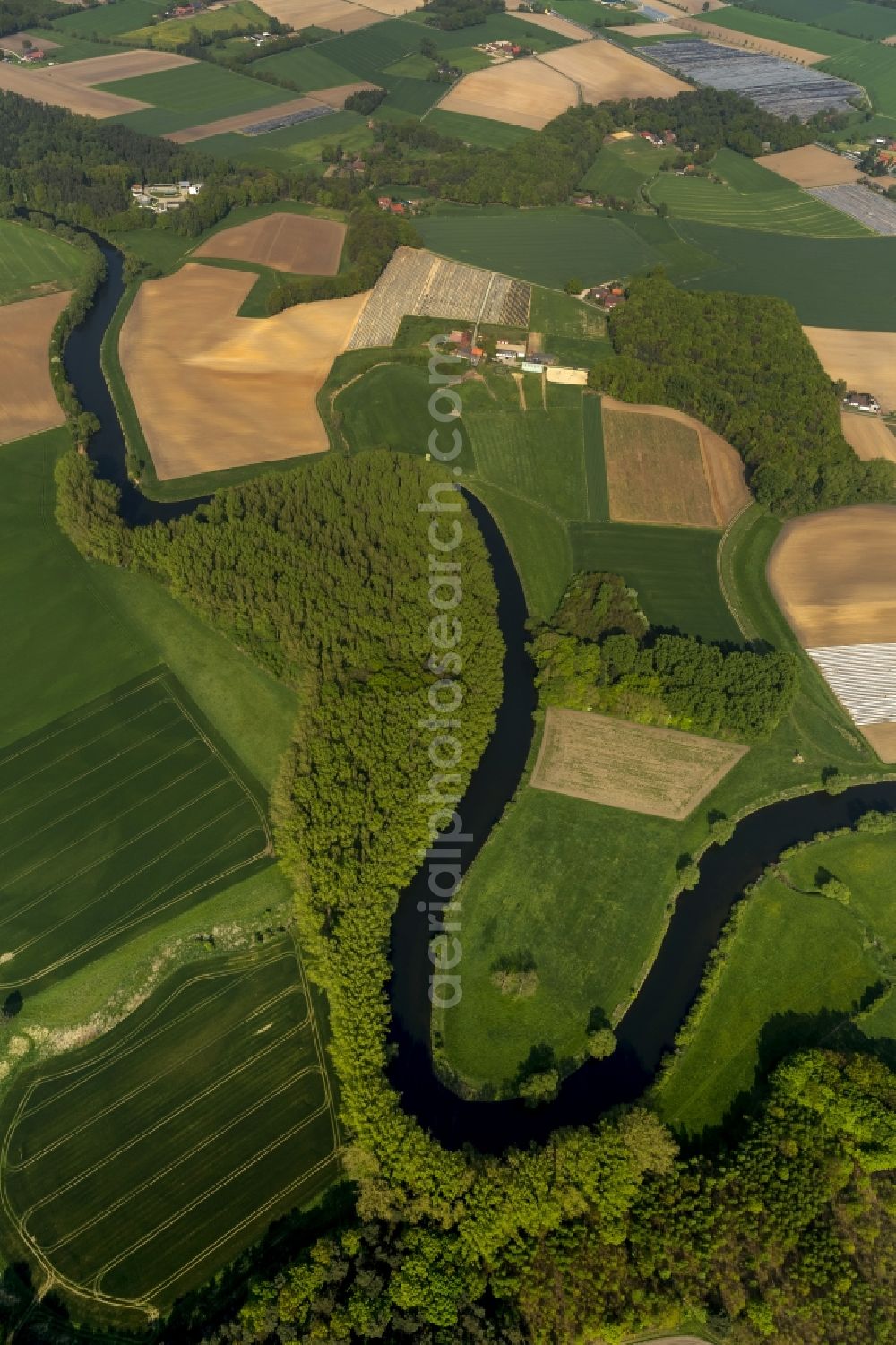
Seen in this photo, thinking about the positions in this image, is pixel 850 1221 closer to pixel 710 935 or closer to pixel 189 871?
pixel 710 935

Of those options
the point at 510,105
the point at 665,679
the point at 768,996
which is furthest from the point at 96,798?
the point at 510,105

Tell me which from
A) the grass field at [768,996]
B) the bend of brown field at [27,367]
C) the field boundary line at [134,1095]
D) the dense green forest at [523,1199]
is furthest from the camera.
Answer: the bend of brown field at [27,367]

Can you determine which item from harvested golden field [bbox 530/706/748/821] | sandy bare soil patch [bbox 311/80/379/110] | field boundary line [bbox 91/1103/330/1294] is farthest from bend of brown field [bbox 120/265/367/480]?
sandy bare soil patch [bbox 311/80/379/110]

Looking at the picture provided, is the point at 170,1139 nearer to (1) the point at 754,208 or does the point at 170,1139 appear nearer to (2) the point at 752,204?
(1) the point at 754,208

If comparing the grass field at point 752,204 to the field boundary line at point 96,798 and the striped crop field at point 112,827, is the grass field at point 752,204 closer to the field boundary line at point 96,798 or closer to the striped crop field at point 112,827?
the striped crop field at point 112,827

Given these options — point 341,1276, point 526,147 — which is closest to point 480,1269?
point 341,1276

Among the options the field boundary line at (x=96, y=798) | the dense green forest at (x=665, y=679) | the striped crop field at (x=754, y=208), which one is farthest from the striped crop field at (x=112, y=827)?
the striped crop field at (x=754, y=208)
